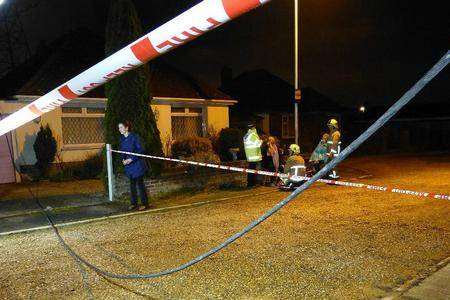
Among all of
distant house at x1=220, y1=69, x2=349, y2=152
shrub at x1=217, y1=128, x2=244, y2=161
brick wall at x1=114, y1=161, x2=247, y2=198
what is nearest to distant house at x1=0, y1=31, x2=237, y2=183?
shrub at x1=217, y1=128, x2=244, y2=161

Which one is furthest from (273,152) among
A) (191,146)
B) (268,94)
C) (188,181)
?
(268,94)

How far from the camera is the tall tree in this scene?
10414 mm

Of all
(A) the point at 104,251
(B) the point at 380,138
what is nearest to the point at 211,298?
(A) the point at 104,251

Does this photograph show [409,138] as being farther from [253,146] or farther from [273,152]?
[253,146]

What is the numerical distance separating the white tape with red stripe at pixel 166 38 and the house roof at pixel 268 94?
25.0 m

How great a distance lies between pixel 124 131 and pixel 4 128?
112 inches

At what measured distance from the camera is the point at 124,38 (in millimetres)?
10594

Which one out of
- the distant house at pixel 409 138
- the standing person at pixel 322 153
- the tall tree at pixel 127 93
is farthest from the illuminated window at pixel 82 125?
the distant house at pixel 409 138

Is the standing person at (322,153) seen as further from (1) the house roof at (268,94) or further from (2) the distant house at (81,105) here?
(1) the house roof at (268,94)

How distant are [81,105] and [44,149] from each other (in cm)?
227

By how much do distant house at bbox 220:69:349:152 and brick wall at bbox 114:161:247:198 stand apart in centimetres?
1343

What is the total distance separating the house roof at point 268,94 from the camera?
3042 centimetres

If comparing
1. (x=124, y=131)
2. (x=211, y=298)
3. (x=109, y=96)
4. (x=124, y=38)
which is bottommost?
(x=211, y=298)

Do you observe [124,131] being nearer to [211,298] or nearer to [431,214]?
[211,298]
